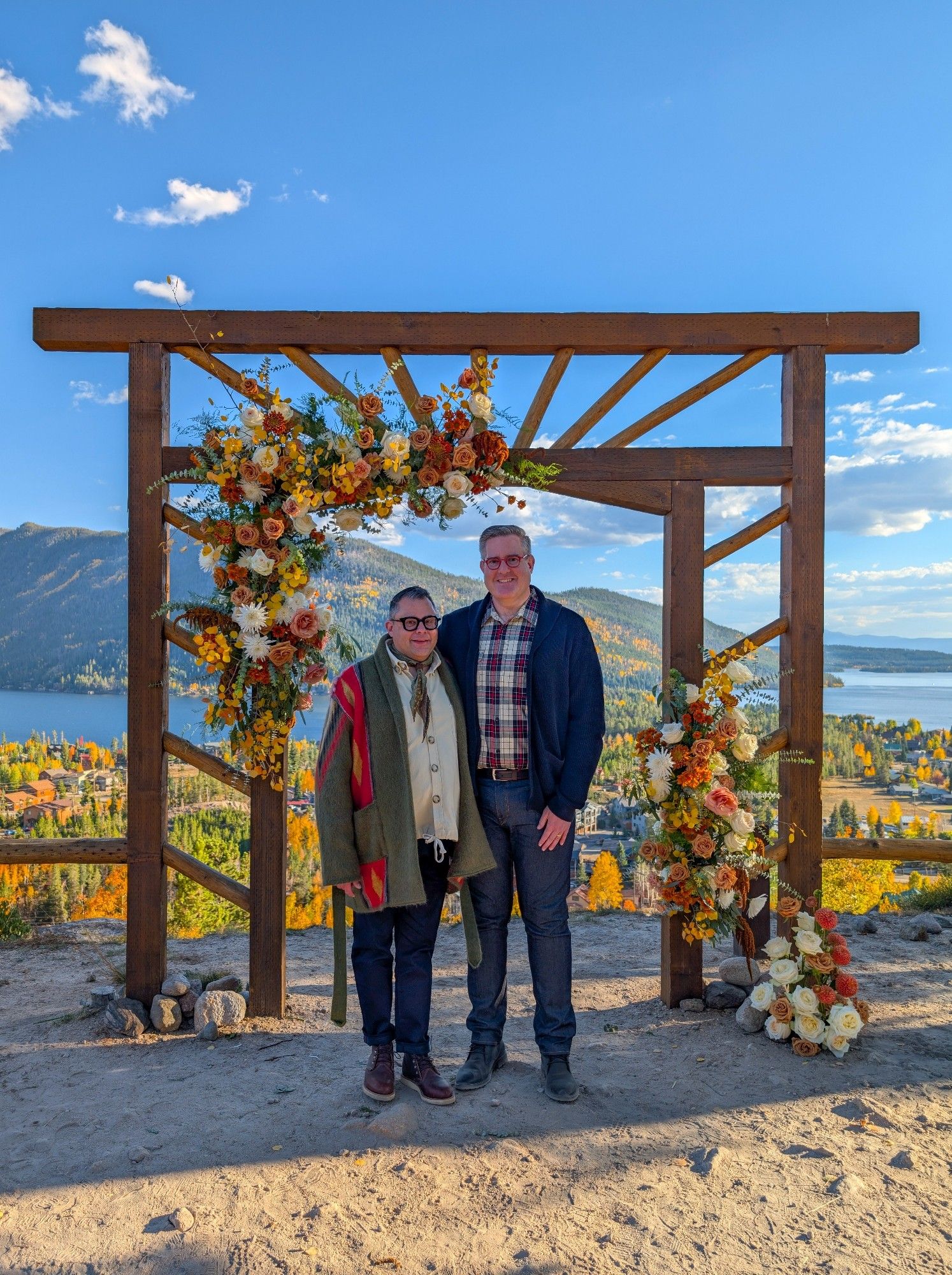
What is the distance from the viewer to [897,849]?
4500 millimetres

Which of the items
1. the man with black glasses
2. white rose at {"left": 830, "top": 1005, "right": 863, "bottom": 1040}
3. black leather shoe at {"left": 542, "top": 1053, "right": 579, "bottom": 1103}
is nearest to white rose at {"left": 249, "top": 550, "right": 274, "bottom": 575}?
the man with black glasses

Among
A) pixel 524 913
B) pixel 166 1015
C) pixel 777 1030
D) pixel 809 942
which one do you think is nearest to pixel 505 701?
pixel 524 913

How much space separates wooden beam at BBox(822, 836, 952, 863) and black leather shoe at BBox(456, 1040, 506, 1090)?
7.06 ft

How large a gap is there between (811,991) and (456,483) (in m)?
2.83

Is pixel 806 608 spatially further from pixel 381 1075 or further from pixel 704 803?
pixel 381 1075

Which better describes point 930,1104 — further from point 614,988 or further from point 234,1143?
point 234,1143

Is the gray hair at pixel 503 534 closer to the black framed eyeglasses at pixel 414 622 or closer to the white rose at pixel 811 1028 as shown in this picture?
the black framed eyeglasses at pixel 414 622

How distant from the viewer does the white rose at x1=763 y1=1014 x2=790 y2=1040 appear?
3.70 metres

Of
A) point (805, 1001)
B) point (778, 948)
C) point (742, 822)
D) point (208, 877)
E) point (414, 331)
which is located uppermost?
point (414, 331)

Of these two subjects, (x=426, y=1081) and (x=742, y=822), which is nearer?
(x=426, y=1081)

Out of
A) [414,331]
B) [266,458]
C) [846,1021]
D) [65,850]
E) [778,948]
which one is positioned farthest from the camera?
[65,850]

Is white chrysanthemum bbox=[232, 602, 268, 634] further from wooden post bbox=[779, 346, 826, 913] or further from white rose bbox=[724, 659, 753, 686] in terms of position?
wooden post bbox=[779, 346, 826, 913]

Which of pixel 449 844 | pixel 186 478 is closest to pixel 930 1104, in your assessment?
pixel 449 844

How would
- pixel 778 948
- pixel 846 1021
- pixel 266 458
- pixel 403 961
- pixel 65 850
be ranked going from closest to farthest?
1. pixel 403 961
2. pixel 846 1021
3. pixel 266 458
4. pixel 778 948
5. pixel 65 850
